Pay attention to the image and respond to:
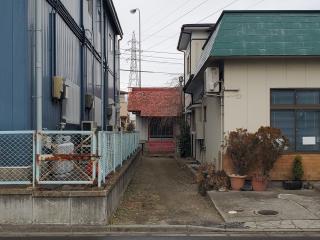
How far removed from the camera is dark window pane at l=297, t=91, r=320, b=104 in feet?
46.0

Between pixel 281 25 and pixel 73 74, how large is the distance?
6.43 metres

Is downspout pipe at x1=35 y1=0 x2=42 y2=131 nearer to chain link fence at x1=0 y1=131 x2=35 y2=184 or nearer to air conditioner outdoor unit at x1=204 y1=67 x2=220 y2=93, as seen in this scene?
chain link fence at x1=0 y1=131 x2=35 y2=184

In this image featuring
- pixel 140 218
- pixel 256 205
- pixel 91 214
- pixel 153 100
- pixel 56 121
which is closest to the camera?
pixel 91 214

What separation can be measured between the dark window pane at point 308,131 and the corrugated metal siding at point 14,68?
7.77 m

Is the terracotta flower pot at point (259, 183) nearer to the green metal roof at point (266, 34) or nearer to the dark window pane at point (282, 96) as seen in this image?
the dark window pane at point (282, 96)

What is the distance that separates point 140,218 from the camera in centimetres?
996

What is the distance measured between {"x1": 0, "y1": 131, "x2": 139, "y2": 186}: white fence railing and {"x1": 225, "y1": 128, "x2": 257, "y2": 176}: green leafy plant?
4258 millimetres

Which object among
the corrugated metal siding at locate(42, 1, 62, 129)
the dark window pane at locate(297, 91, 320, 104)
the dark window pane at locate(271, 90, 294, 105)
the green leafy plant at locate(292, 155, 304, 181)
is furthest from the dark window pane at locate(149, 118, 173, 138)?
the corrugated metal siding at locate(42, 1, 62, 129)

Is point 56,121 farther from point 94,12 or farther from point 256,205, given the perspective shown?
point 94,12

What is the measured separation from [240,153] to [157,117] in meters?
18.3

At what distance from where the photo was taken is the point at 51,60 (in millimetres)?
12047

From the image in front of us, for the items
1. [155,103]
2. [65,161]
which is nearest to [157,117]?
[155,103]

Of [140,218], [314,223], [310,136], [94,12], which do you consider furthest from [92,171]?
[94,12]

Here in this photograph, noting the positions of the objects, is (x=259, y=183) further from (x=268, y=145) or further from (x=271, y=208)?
(x=271, y=208)
